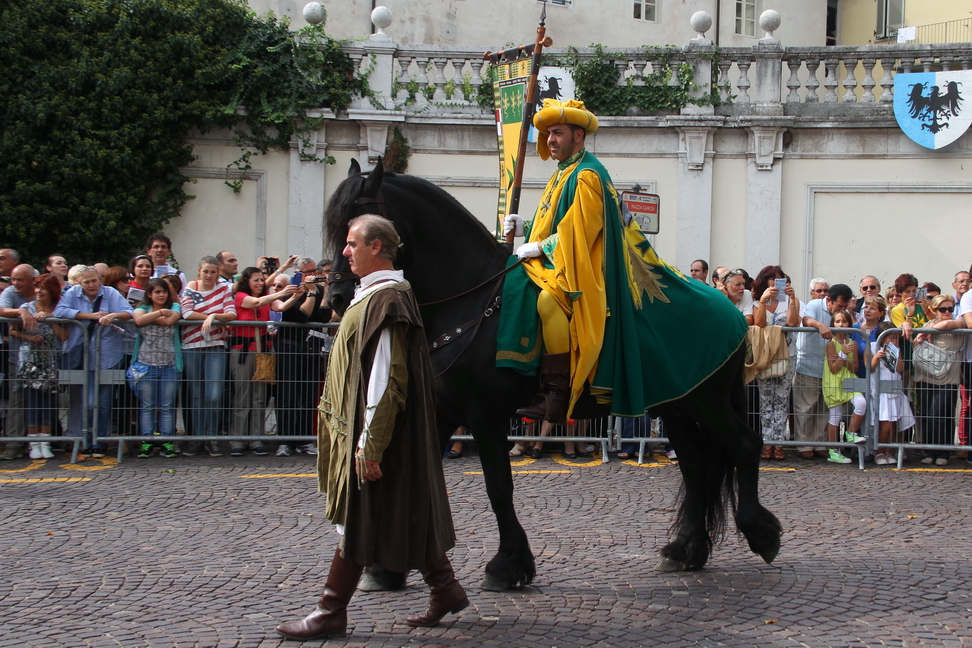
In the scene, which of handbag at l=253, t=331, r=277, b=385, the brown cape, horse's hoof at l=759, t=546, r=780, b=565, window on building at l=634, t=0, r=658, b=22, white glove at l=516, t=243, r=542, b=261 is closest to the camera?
the brown cape

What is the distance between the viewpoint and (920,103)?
15211 millimetres

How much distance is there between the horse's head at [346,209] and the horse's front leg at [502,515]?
105 cm

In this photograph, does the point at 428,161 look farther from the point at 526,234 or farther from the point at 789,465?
the point at 526,234

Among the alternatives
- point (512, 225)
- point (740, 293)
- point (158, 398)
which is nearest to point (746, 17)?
point (740, 293)

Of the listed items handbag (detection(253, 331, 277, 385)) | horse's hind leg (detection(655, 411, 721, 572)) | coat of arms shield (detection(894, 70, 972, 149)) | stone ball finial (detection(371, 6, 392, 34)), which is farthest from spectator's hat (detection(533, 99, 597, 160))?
coat of arms shield (detection(894, 70, 972, 149))

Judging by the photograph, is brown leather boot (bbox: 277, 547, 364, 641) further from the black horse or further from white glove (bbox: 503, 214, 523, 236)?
white glove (bbox: 503, 214, 523, 236)

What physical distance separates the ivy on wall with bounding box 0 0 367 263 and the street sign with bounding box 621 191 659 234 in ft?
19.9

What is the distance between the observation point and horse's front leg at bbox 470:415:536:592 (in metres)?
4.88

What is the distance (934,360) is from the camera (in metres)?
9.23

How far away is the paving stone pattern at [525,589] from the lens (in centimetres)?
429

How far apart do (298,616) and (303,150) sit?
12.0 m

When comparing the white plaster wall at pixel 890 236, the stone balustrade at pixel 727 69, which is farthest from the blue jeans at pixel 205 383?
the white plaster wall at pixel 890 236

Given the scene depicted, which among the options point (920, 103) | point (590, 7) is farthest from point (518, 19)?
point (920, 103)

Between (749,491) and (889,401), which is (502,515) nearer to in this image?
(749,491)
